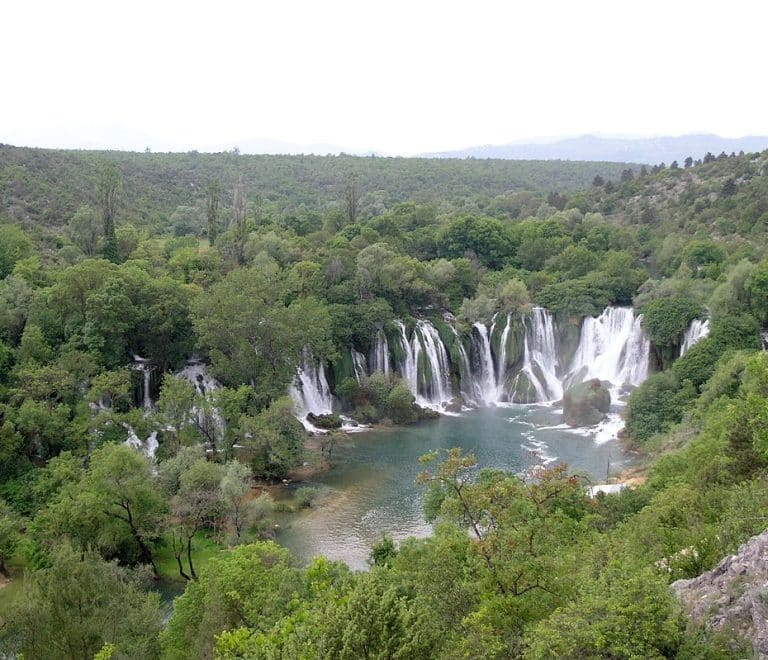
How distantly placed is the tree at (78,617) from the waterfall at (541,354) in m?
37.3

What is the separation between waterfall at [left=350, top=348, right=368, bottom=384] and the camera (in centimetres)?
4797

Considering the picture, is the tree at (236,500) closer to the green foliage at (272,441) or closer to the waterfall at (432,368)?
Answer: the green foliage at (272,441)

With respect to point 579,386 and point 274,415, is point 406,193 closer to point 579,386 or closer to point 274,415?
point 579,386

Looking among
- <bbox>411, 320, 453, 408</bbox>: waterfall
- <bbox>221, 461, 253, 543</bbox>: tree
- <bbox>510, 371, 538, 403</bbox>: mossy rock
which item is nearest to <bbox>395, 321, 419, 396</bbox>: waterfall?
<bbox>411, 320, 453, 408</bbox>: waterfall

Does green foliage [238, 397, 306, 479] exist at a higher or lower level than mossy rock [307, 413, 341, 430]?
higher

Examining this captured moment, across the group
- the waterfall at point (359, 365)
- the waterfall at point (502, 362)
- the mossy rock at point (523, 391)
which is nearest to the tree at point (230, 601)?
the waterfall at point (359, 365)

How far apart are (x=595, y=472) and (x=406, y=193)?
77514mm

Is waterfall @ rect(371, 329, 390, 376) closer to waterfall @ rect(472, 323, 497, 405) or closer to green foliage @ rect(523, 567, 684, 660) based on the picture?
waterfall @ rect(472, 323, 497, 405)

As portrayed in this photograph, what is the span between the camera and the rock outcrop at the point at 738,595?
10.6m

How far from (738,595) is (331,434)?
28958mm

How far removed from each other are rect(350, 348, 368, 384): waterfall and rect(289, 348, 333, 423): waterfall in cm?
237

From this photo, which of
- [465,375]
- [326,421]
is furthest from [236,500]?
[465,375]

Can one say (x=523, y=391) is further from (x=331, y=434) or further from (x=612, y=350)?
(x=331, y=434)

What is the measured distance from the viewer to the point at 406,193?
10712 centimetres
